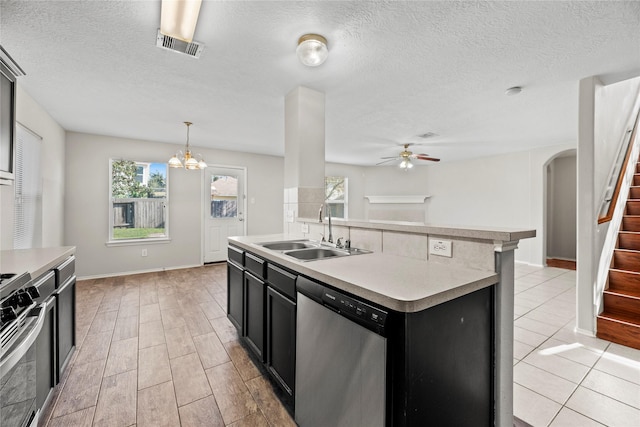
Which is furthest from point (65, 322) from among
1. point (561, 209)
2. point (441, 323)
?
point (561, 209)

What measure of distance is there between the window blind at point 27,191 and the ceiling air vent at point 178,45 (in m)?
2.09

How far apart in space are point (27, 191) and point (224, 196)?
9.59 ft

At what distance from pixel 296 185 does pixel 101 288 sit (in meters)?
3.43

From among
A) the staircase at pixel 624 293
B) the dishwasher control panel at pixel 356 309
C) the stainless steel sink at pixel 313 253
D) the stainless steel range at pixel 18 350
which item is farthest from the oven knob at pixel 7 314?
the staircase at pixel 624 293

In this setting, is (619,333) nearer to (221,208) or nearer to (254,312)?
(254,312)

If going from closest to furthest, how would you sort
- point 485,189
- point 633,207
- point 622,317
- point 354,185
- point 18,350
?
point 18,350 < point 622,317 < point 633,207 < point 485,189 < point 354,185

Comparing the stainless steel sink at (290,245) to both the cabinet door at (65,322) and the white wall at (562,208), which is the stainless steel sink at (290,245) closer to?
the cabinet door at (65,322)

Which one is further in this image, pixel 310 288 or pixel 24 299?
pixel 310 288

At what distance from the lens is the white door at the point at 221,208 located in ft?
18.1

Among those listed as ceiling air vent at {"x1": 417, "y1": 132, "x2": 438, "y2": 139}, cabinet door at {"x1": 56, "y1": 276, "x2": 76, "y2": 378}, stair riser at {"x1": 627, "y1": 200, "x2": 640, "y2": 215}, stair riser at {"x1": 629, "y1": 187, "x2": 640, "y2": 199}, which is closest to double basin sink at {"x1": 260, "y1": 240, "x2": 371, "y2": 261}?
cabinet door at {"x1": 56, "y1": 276, "x2": 76, "y2": 378}

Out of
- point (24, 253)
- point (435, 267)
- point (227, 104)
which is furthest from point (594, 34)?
point (24, 253)

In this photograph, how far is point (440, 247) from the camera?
58.9 inches

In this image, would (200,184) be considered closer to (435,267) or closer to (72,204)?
(72,204)

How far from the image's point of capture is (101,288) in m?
3.98
